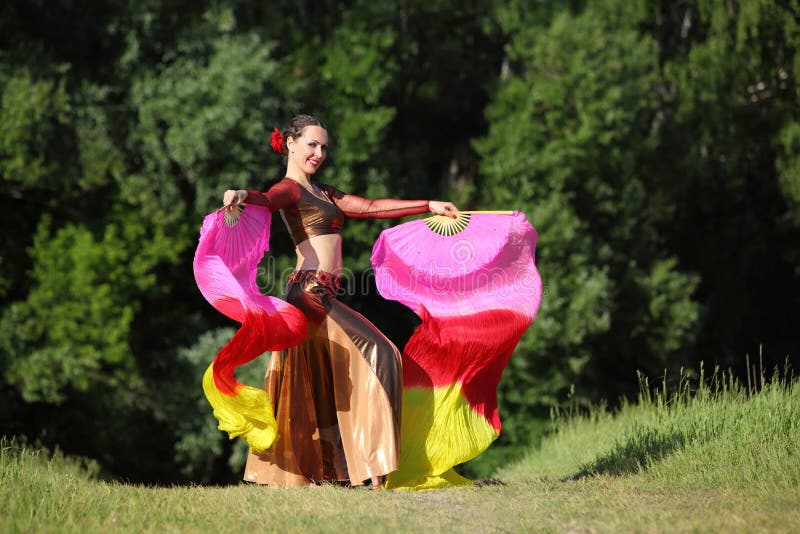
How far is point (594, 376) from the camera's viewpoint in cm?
1742

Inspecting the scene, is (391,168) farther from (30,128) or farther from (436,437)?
(436,437)

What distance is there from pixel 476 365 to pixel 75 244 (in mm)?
9937

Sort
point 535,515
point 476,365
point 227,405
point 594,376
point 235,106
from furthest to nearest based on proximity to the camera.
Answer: point 594,376, point 235,106, point 476,365, point 227,405, point 535,515

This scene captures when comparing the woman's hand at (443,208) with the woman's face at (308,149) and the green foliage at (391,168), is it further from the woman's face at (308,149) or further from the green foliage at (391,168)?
the green foliage at (391,168)

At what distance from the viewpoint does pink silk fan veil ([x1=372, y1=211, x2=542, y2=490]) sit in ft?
22.7

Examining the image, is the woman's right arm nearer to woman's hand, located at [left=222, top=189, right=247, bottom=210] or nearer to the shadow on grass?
woman's hand, located at [left=222, top=189, right=247, bottom=210]

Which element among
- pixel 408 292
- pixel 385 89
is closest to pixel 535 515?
pixel 408 292

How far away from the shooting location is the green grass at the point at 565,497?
5324 millimetres

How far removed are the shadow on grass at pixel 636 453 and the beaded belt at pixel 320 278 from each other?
6.82 feet

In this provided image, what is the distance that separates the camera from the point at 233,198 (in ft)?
20.6

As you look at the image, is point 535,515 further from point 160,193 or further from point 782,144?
point 782,144

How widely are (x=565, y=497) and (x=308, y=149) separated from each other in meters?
2.75

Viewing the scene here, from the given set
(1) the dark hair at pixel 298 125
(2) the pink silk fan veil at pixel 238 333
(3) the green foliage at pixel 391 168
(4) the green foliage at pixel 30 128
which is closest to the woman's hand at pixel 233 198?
(2) the pink silk fan veil at pixel 238 333

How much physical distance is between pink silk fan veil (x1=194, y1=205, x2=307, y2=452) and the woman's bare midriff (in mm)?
377
